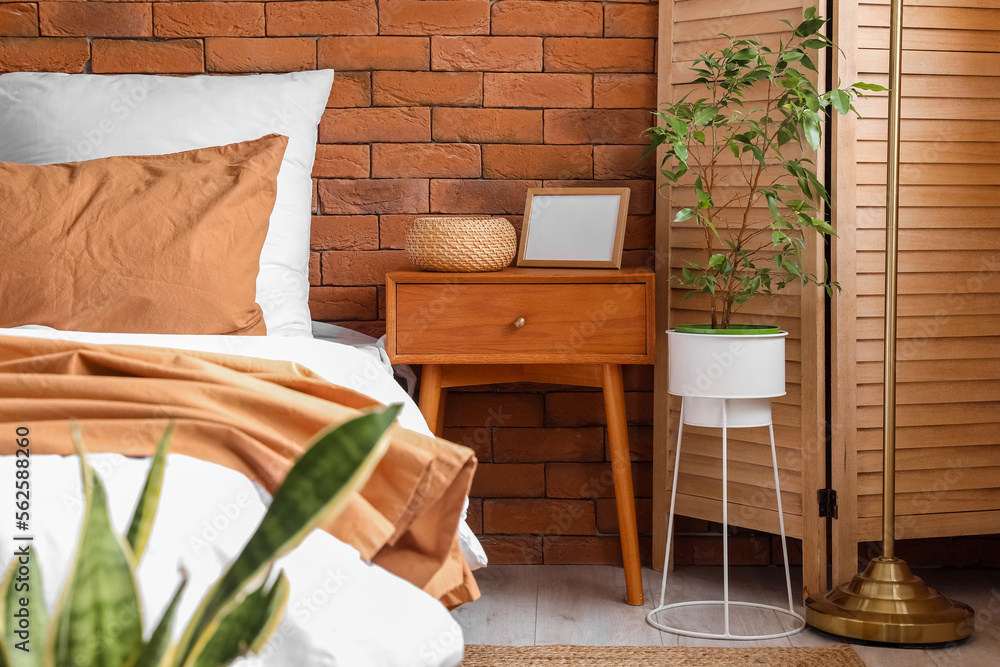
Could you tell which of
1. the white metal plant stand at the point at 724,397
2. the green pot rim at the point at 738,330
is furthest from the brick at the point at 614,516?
the green pot rim at the point at 738,330

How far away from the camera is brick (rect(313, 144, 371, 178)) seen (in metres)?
2.29

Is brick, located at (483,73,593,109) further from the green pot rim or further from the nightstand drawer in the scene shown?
the green pot rim

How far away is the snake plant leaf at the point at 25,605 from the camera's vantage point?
0.32 metres

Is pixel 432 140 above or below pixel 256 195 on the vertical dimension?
above

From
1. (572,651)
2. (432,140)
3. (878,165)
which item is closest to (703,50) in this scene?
(878,165)

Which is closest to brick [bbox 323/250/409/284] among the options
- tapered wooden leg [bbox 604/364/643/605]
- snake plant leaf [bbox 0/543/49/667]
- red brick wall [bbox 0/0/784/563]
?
red brick wall [bbox 0/0/784/563]

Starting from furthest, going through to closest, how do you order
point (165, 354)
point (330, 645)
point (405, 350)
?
point (405, 350), point (165, 354), point (330, 645)

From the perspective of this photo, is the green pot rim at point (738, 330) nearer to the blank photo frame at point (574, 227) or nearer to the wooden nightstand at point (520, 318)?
the wooden nightstand at point (520, 318)

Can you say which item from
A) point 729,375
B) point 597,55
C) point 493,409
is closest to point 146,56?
point 597,55

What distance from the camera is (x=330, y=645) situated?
0.76 metres

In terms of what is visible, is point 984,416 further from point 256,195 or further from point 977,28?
point 256,195

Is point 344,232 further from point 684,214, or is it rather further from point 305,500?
point 305,500

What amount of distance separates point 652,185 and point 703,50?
1.13ft

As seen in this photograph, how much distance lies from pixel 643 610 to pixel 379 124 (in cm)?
132
